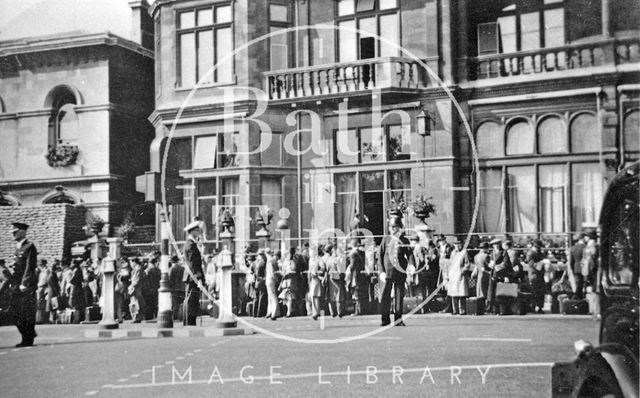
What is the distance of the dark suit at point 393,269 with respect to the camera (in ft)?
33.4

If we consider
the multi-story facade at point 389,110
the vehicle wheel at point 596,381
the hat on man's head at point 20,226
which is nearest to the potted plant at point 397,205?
the multi-story facade at point 389,110

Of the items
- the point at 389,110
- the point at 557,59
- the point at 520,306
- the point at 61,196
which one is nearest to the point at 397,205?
the point at 389,110

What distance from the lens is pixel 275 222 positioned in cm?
1576

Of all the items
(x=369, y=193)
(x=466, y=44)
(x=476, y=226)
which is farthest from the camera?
(x=466, y=44)

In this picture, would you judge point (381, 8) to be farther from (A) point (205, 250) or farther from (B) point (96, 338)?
(B) point (96, 338)

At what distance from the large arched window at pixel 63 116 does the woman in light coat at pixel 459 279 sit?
5809 millimetres

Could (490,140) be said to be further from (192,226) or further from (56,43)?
(56,43)

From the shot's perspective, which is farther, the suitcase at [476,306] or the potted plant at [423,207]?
the potted plant at [423,207]

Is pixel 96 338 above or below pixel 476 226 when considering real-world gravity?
below

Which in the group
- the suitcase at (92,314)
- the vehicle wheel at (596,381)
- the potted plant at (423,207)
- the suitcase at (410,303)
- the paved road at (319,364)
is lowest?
the suitcase at (92,314)

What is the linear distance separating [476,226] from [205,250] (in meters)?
5.85

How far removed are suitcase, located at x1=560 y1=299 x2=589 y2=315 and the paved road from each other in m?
0.11

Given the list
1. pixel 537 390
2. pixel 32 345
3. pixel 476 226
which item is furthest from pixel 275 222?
pixel 537 390

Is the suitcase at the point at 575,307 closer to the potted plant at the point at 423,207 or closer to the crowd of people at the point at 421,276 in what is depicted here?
the crowd of people at the point at 421,276
